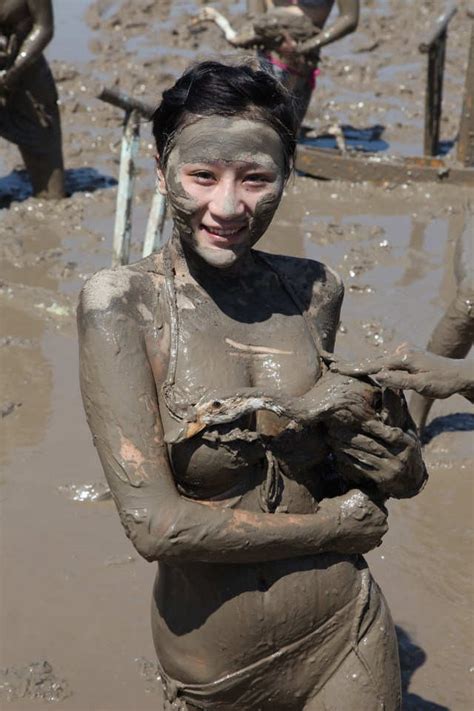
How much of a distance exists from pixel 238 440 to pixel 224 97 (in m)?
0.73

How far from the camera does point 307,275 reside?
287cm

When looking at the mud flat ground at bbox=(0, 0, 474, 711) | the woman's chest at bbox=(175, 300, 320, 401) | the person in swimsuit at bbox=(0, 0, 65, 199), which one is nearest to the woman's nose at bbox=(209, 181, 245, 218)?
the woman's chest at bbox=(175, 300, 320, 401)

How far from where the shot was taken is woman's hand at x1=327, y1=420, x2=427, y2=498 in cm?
259

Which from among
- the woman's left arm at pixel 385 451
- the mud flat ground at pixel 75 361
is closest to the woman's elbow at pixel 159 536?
the woman's left arm at pixel 385 451

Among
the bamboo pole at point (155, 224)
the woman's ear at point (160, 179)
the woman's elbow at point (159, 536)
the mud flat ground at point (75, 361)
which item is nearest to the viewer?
the woman's elbow at point (159, 536)

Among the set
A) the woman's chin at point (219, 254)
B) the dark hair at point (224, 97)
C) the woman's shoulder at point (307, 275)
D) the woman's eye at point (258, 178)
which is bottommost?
the woman's shoulder at point (307, 275)

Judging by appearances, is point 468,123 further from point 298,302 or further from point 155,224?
point 298,302

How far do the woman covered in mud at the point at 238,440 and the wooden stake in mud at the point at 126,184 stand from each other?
3963 mm

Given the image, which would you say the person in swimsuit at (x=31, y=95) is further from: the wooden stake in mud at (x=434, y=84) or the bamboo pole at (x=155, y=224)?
the wooden stake in mud at (x=434, y=84)

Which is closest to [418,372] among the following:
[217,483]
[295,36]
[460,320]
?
[217,483]

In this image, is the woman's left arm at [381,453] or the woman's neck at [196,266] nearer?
the woman's left arm at [381,453]

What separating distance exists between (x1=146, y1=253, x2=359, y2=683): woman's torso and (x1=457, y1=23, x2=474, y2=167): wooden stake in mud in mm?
6291

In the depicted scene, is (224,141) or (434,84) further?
(434,84)

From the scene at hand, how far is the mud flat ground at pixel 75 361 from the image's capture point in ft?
13.8
